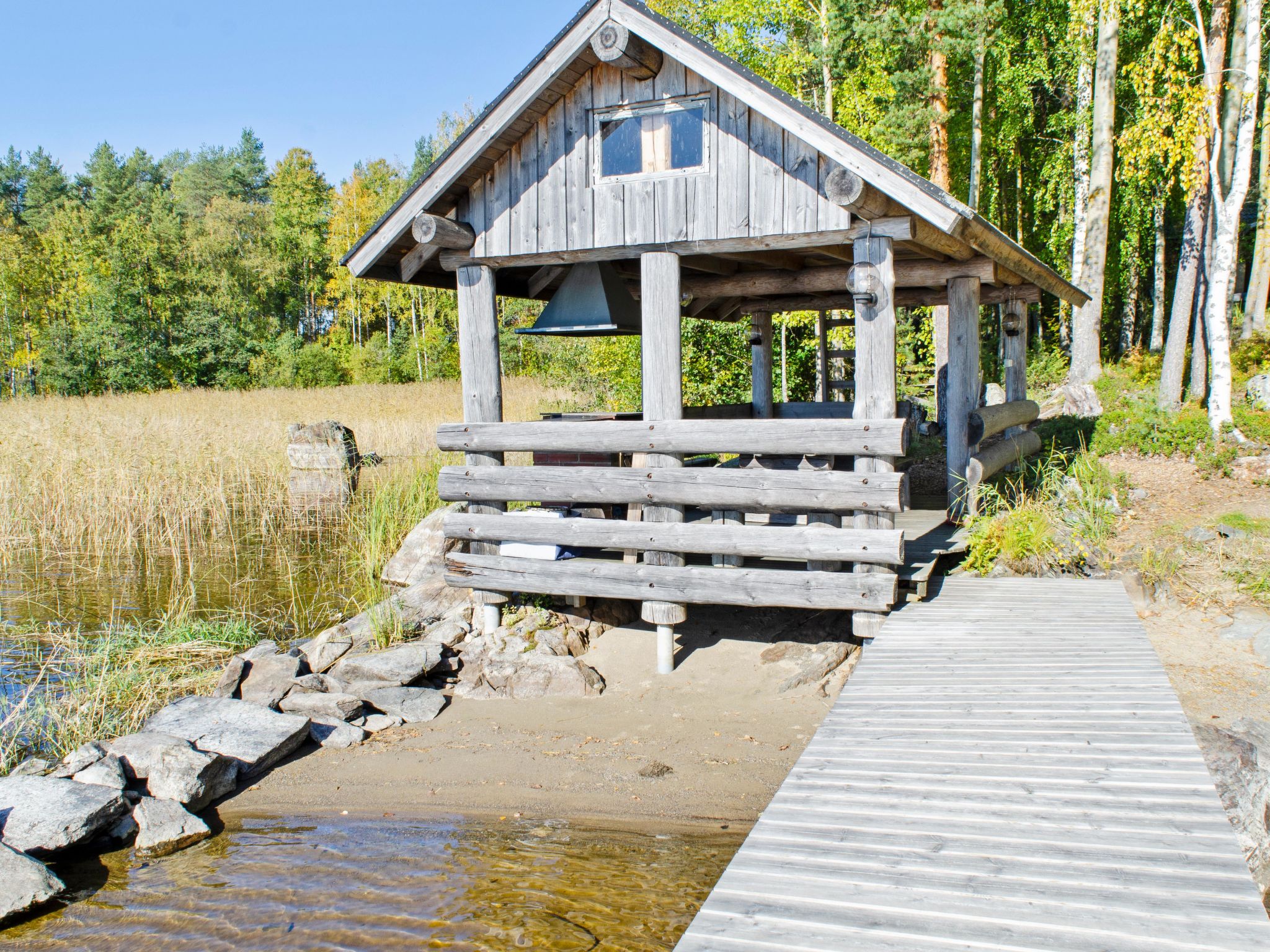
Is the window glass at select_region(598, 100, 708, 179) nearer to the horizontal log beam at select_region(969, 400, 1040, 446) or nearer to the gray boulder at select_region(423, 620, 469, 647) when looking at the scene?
the horizontal log beam at select_region(969, 400, 1040, 446)

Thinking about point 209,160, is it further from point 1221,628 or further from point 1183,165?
point 1221,628

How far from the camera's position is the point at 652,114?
7.09 meters

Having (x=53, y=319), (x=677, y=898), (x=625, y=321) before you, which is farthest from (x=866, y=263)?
(x=53, y=319)

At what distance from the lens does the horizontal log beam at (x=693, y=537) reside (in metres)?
6.35

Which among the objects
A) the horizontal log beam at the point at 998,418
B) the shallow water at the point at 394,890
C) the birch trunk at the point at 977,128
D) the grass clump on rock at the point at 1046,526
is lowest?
the shallow water at the point at 394,890

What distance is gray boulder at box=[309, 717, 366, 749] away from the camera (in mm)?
6465

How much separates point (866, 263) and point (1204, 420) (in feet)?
29.6

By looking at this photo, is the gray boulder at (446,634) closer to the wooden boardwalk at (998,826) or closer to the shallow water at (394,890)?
the shallow water at (394,890)

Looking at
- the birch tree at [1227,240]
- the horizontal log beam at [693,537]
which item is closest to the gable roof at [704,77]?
the horizontal log beam at [693,537]

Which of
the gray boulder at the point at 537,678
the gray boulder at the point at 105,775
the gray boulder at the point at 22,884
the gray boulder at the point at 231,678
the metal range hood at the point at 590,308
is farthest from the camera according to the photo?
the metal range hood at the point at 590,308

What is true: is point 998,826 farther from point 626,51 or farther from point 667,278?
point 626,51

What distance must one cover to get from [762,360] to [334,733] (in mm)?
7363

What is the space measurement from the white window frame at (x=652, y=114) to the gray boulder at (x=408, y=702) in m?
4.16

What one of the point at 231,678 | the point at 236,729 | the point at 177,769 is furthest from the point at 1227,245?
the point at 177,769
